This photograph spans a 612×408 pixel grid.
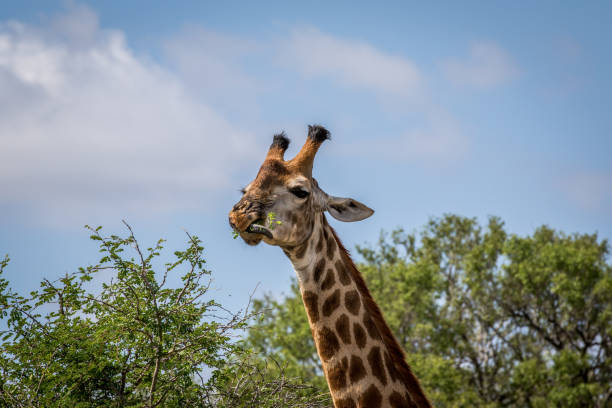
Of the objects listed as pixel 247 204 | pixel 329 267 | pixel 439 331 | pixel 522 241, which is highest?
Answer: pixel 522 241

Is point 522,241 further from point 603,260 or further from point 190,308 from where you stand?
point 190,308

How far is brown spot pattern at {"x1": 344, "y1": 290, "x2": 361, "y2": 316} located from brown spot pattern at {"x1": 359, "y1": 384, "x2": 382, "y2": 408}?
73cm

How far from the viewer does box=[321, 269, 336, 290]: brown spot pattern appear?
21.7 feet

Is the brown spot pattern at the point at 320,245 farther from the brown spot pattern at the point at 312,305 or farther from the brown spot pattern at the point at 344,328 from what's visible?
the brown spot pattern at the point at 344,328

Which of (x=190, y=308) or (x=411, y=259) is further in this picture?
(x=411, y=259)

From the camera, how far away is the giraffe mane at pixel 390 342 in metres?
6.46

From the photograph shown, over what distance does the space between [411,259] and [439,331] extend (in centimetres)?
400

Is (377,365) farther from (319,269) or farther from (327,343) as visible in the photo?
(319,269)

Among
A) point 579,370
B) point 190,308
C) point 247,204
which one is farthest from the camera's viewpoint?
point 579,370

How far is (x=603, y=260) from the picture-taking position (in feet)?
100

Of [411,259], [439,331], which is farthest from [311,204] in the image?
[411,259]

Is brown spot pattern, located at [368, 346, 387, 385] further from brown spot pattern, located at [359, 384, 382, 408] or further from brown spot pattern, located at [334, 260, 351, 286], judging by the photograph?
brown spot pattern, located at [334, 260, 351, 286]

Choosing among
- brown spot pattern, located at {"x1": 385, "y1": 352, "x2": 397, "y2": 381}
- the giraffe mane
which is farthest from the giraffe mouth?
brown spot pattern, located at {"x1": 385, "y1": 352, "x2": 397, "y2": 381}

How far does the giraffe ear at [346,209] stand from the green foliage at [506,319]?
2090cm
